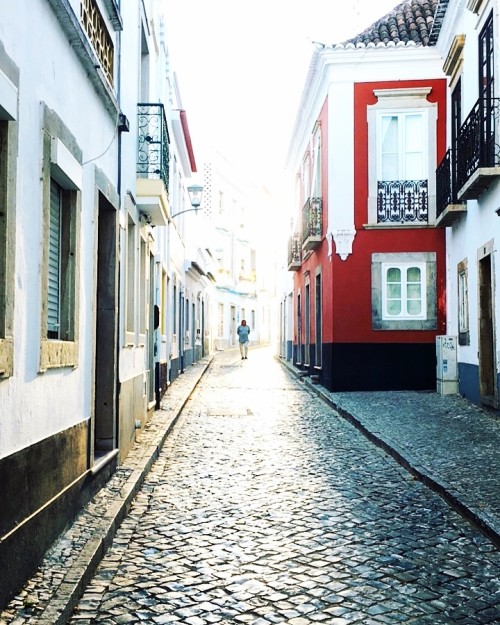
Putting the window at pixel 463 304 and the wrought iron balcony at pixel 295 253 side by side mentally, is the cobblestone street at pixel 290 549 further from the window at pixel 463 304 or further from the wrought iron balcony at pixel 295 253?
the wrought iron balcony at pixel 295 253

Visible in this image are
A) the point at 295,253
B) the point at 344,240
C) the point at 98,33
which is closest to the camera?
the point at 98,33

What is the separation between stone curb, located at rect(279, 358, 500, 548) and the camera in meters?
5.59

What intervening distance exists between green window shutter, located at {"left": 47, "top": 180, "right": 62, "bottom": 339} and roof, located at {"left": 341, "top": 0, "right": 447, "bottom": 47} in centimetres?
1288

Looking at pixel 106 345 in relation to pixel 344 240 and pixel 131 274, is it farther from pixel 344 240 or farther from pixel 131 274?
pixel 344 240

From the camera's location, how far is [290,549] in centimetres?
526

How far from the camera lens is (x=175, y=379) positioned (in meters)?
20.9

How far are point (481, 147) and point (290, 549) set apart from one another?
8.36m

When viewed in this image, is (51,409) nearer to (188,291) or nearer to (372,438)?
(372,438)

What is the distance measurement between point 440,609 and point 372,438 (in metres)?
6.11

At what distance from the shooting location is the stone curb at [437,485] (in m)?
5.59

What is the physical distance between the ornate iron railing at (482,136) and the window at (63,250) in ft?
25.4

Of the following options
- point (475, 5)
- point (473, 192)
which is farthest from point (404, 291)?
point (475, 5)

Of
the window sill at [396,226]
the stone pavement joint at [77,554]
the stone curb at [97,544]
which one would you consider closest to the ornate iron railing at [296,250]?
the window sill at [396,226]

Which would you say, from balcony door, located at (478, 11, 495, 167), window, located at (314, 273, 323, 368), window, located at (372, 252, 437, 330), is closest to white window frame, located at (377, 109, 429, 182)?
window, located at (372, 252, 437, 330)
